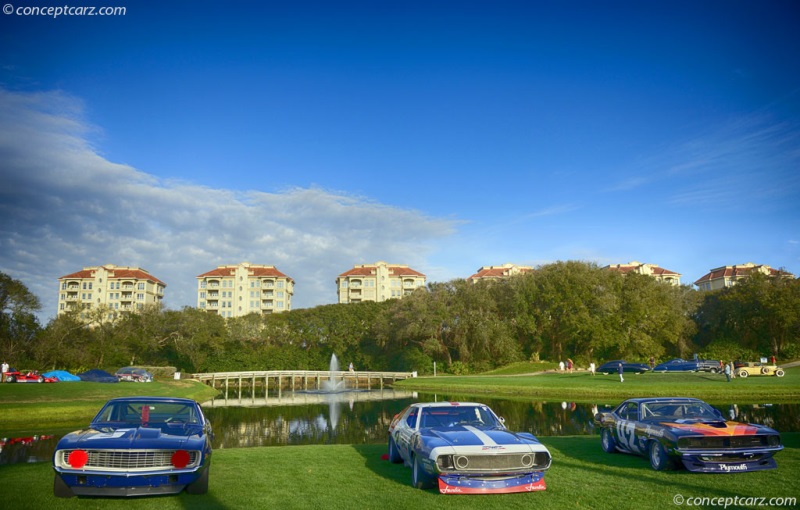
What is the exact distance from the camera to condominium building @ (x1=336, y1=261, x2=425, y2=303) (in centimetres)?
13825

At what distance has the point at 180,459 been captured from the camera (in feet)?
29.9

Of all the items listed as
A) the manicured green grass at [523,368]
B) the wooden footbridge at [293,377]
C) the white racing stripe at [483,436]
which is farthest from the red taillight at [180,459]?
the manicured green grass at [523,368]

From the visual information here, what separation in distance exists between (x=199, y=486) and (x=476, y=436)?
16.2 feet

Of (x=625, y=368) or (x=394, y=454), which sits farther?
(x=625, y=368)

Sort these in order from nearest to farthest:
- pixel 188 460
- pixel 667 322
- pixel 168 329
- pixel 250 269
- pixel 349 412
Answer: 1. pixel 188 460
2. pixel 349 412
3. pixel 667 322
4. pixel 168 329
5. pixel 250 269

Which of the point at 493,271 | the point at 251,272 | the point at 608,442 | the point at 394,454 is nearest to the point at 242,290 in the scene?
the point at 251,272

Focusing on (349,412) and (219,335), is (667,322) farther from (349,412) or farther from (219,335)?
(219,335)

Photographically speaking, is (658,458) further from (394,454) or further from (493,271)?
(493,271)

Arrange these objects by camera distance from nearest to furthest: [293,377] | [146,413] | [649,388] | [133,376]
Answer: [146,413] < [649,388] < [133,376] < [293,377]

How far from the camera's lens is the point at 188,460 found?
9.18m

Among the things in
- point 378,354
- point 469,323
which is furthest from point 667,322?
point 378,354

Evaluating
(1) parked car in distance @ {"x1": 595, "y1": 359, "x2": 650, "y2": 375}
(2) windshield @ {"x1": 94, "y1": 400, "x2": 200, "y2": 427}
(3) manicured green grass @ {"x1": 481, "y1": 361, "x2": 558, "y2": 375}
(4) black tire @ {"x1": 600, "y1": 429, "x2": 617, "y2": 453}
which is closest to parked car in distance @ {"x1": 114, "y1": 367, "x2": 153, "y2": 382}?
(3) manicured green grass @ {"x1": 481, "y1": 361, "x2": 558, "y2": 375}

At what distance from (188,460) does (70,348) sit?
65.9 m

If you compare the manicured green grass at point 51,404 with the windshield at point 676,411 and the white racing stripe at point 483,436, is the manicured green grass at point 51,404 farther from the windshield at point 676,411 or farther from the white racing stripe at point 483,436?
the windshield at point 676,411
